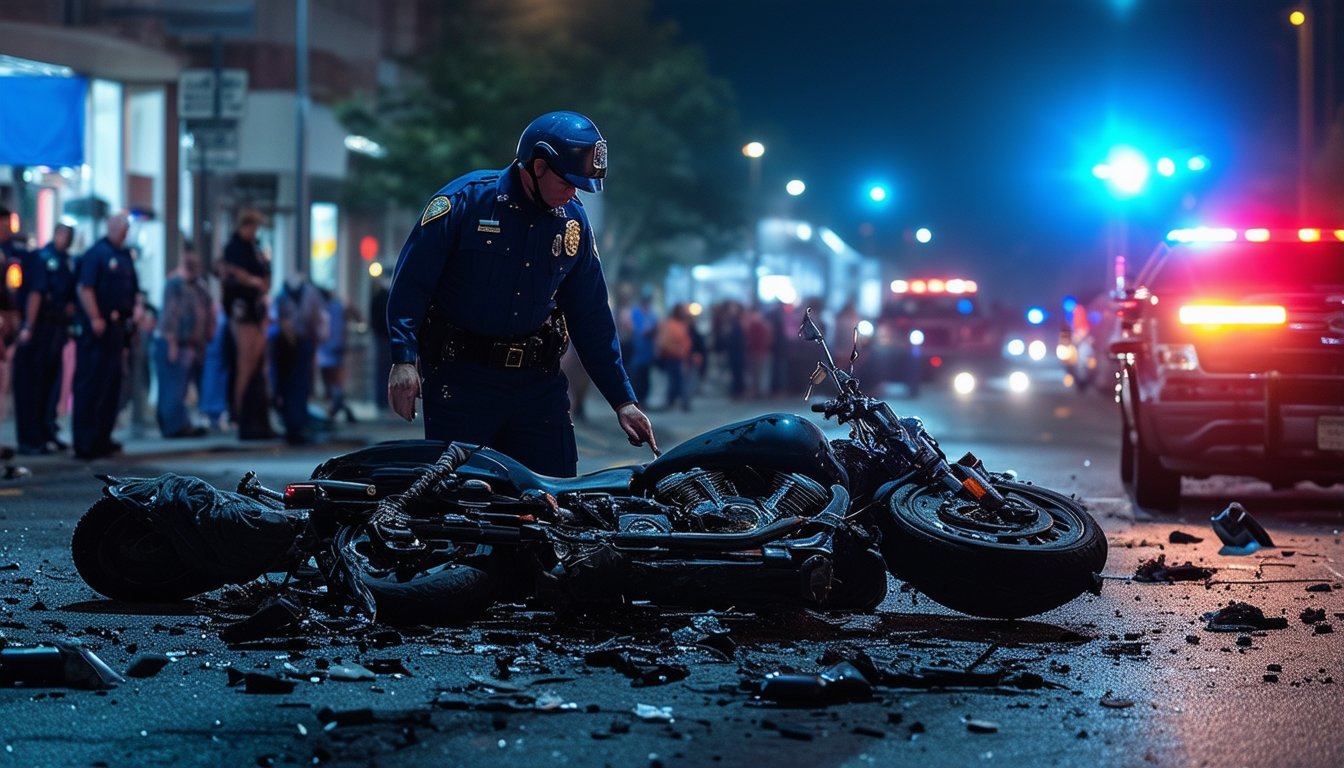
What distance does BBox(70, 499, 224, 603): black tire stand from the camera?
663 centimetres

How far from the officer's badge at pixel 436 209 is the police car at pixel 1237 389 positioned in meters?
5.96

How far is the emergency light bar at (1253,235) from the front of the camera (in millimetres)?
12039

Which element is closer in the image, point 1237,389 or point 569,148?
point 569,148

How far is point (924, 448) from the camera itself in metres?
6.48

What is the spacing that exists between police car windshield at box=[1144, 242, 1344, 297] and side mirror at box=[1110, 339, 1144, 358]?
2.03 feet

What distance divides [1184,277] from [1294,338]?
1339 mm

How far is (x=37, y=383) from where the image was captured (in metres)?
14.1

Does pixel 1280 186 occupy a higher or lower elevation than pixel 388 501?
higher

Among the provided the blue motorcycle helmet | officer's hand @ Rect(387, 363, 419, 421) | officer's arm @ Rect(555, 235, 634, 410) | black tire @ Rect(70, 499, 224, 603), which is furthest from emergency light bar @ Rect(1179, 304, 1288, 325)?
black tire @ Rect(70, 499, 224, 603)

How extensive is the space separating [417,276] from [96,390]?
7853 mm

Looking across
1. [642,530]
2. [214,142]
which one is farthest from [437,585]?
[214,142]

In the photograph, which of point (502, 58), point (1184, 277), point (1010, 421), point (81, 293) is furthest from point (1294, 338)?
point (502, 58)

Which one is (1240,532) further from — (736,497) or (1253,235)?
(736,497)

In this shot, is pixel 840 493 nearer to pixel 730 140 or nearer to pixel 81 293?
pixel 81 293
